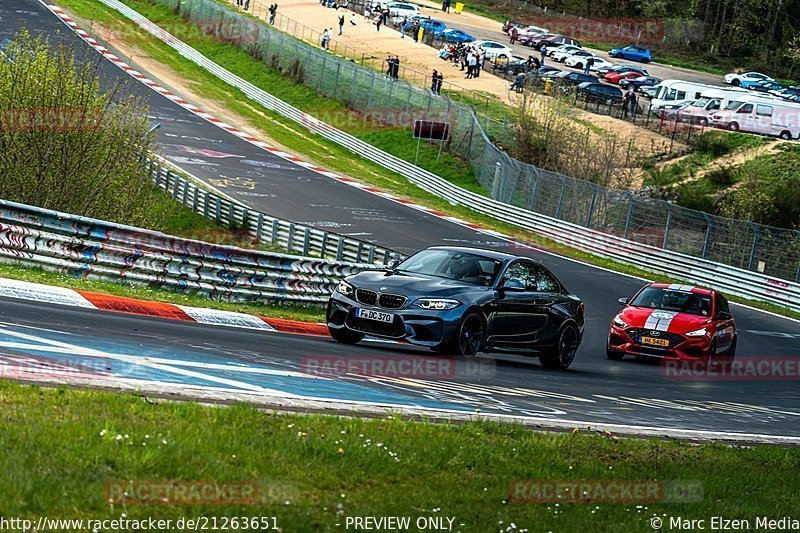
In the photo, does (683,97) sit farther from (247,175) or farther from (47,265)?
(47,265)

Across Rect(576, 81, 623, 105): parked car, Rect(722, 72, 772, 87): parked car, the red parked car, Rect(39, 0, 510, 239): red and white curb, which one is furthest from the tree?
Rect(722, 72, 772, 87): parked car

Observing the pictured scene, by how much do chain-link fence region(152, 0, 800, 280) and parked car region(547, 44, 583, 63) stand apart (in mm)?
27229

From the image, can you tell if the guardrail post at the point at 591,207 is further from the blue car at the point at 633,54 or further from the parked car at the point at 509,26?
the parked car at the point at 509,26

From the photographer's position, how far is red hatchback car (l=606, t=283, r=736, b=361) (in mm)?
19141

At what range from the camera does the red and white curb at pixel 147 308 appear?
1371cm

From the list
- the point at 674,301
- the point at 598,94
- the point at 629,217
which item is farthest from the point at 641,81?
the point at 674,301

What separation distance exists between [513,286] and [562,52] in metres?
73.4

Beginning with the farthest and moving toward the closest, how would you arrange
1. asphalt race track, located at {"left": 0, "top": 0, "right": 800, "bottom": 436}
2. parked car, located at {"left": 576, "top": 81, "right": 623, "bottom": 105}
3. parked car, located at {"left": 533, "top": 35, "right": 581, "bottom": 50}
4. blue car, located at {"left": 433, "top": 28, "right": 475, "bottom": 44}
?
parked car, located at {"left": 533, "top": 35, "right": 581, "bottom": 50} < blue car, located at {"left": 433, "top": 28, "right": 475, "bottom": 44} < parked car, located at {"left": 576, "top": 81, "right": 623, "bottom": 105} < asphalt race track, located at {"left": 0, "top": 0, "right": 800, "bottom": 436}

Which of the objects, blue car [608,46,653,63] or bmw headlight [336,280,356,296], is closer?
bmw headlight [336,280,356,296]

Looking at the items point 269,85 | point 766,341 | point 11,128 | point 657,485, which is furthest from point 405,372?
point 269,85

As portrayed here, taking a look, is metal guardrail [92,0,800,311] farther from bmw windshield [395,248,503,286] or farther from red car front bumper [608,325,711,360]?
bmw windshield [395,248,503,286]

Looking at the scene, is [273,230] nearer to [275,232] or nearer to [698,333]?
[275,232]

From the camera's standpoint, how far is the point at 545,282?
1625cm

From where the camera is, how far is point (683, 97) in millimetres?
67625
